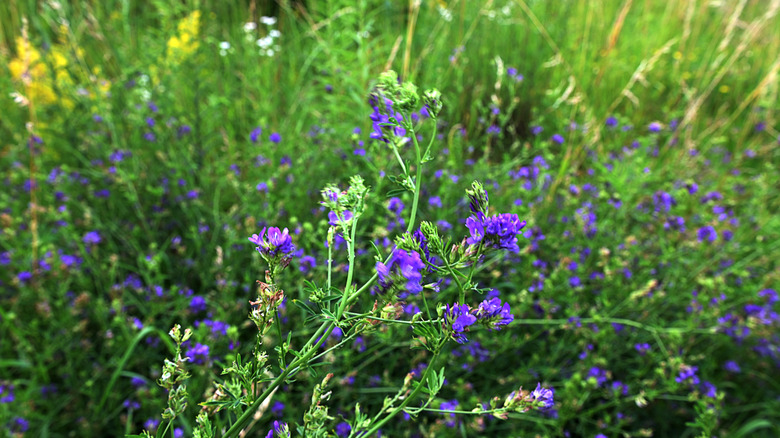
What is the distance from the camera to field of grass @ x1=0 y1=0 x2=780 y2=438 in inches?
57.9

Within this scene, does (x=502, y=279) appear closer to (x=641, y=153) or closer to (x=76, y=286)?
(x=641, y=153)

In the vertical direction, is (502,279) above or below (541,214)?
below

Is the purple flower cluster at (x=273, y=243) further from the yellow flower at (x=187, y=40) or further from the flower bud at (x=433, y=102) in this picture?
the yellow flower at (x=187, y=40)

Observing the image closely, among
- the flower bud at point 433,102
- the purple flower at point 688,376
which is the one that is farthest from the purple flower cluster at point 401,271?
the purple flower at point 688,376

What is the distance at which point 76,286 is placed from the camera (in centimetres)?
216

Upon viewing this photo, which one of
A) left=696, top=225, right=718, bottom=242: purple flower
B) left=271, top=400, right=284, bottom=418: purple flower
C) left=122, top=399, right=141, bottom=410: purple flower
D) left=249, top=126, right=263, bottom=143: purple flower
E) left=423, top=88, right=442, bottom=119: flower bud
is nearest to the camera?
left=423, top=88, right=442, bottom=119: flower bud

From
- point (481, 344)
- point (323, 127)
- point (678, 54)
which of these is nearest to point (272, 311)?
point (481, 344)

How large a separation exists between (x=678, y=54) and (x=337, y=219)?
4.52 metres

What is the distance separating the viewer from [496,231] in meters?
0.75

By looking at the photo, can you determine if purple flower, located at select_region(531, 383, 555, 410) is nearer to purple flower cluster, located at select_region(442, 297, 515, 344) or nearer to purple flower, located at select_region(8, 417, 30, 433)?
purple flower cluster, located at select_region(442, 297, 515, 344)

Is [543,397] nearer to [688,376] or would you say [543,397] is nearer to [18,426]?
[688,376]

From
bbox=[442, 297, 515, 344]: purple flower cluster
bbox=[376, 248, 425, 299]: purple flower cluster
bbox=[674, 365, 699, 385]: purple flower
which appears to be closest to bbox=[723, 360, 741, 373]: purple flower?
bbox=[674, 365, 699, 385]: purple flower

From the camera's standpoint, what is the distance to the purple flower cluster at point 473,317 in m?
0.78

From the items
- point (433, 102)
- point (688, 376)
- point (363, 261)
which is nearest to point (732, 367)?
point (688, 376)
